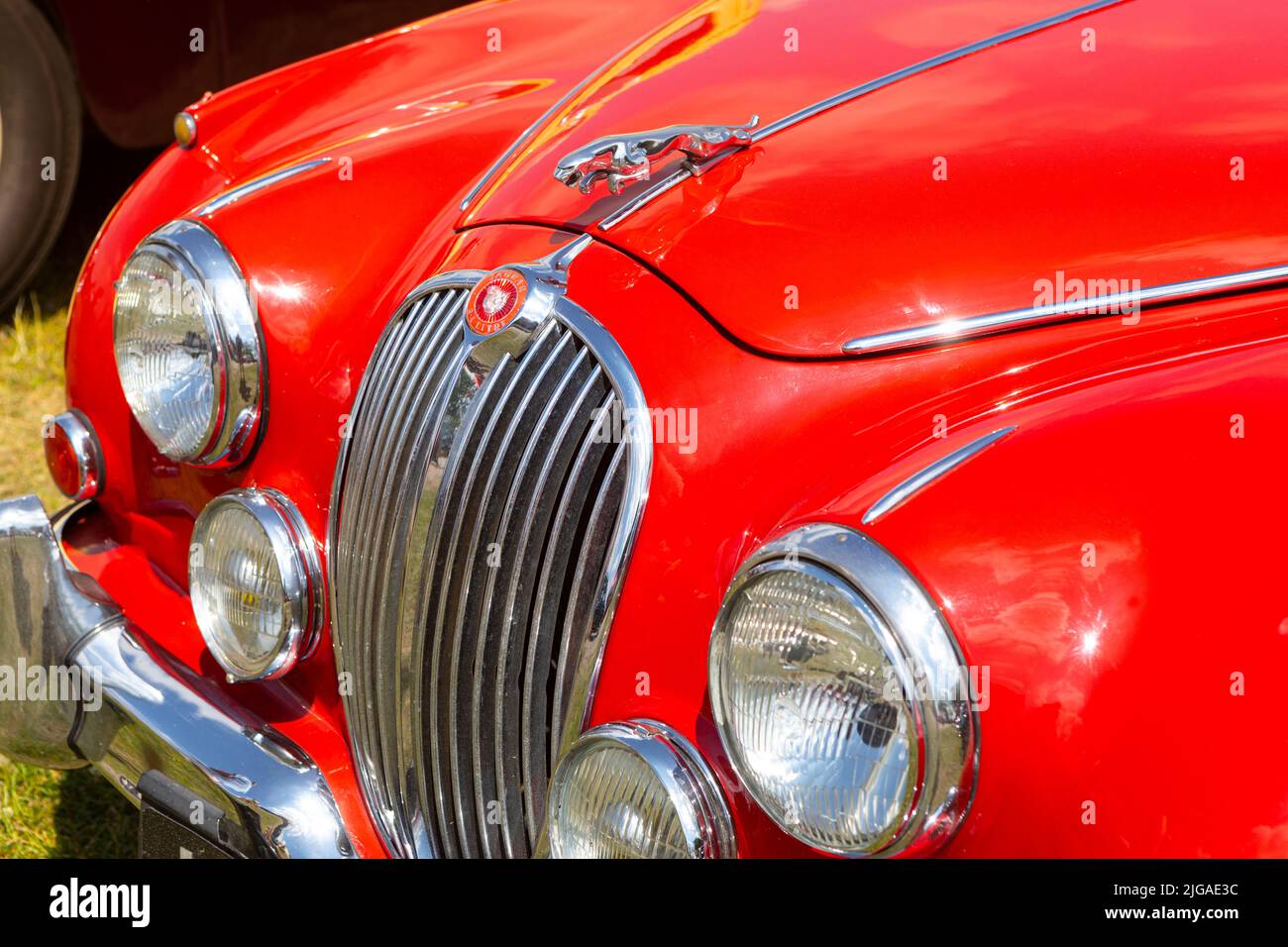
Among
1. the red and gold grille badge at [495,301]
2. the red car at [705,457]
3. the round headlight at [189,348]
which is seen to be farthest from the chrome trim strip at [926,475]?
the round headlight at [189,348]

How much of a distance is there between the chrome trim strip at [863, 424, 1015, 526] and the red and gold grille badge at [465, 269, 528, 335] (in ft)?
1.82

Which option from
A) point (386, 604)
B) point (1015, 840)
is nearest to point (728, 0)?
point (386, 604)

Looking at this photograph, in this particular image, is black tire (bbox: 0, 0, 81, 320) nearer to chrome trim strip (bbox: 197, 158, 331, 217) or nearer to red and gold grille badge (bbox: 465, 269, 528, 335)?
chrome trim strip (bbox: 197, 158, 331, 217)

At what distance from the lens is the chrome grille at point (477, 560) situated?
61.7 inches

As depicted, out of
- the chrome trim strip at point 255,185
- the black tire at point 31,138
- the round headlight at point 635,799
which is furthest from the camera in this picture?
the black tire at point 31,138

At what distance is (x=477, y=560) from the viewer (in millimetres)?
1642

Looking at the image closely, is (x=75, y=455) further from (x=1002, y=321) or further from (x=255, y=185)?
(x=1002, y=321)

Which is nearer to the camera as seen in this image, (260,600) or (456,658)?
(456,658)

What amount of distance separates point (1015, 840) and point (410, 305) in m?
1.04

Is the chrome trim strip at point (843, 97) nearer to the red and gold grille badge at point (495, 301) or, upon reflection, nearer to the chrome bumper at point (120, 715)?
the red and gold grille badge at point (495, 301)
